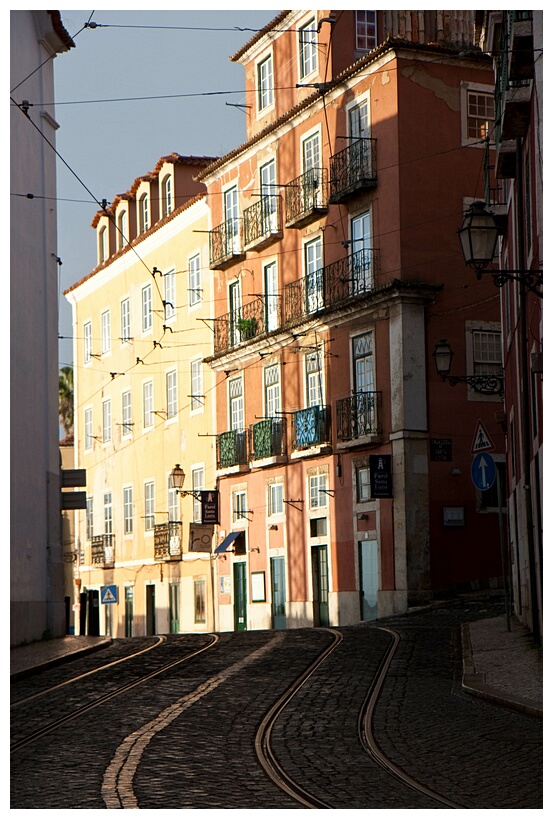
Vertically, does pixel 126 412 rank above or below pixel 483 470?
above

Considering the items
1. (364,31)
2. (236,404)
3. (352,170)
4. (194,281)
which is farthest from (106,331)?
(352,170)

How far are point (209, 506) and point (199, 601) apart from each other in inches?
136

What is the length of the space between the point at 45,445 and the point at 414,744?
17.0m

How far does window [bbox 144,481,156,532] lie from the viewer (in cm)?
4584

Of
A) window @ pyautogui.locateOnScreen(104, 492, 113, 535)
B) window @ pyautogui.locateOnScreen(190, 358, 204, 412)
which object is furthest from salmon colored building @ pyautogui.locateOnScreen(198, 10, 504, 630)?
window @ pyautogui.locateOnScreen(104, 492, 113, 535)

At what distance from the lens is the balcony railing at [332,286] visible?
33281mm

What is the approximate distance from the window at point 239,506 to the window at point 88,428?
1512cm

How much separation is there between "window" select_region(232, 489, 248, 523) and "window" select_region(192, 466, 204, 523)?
7.27 ft

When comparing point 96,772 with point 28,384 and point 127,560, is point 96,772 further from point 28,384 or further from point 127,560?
point 127,560

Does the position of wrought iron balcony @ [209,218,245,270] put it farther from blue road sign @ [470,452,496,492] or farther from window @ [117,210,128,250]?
blue road sign @ [470,452,496,492]

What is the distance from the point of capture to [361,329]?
3353 cm

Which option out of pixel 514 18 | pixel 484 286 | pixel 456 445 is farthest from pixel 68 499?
pixel 514 18

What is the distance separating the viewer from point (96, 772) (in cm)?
982

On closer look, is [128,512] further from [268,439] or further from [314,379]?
[314,379]
